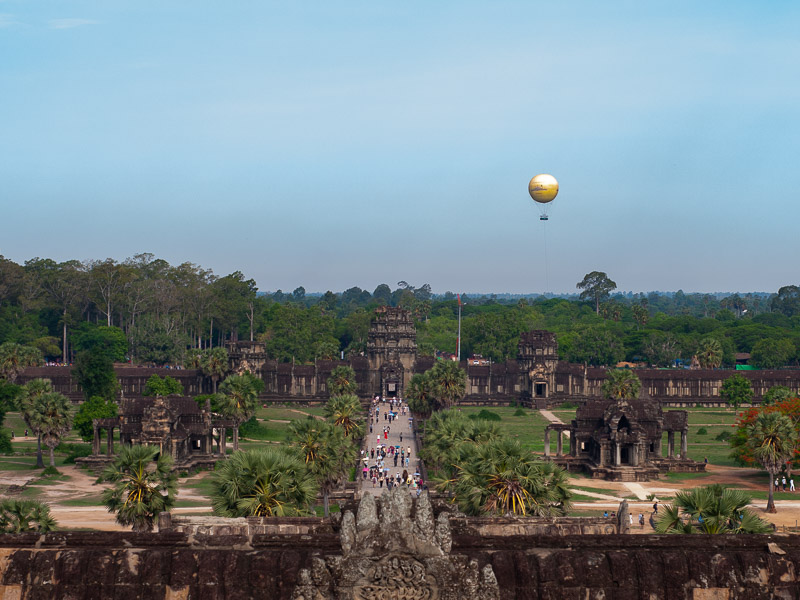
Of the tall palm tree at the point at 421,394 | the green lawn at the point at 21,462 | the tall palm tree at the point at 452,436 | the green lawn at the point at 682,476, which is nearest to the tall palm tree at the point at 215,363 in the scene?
the tall palm tree at the point at 421,394

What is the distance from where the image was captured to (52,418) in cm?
6925

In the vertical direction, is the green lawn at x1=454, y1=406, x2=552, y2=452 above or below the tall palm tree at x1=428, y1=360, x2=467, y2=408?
below

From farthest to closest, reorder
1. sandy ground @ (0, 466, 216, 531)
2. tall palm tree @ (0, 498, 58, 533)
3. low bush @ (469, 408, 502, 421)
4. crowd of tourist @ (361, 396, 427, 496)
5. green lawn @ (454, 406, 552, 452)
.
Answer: low bush @ (469, 408, 502, 421), green lawn @ (454, 406, 552, 452), crowd of tourist @ (361, 396, 427, 496), sandy ground @ (0, 466, 216, 531), tall palm tree @ (0, 498, 58, 533)

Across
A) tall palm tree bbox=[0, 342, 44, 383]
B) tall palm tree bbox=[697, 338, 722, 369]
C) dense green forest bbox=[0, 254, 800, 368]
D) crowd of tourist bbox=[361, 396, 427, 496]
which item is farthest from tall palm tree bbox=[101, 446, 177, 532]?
tall palm tree bbox=[697, 338, 722, 369]

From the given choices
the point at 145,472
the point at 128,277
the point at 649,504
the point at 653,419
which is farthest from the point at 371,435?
the point at 128,277

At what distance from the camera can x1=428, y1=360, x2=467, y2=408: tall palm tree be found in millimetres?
83875

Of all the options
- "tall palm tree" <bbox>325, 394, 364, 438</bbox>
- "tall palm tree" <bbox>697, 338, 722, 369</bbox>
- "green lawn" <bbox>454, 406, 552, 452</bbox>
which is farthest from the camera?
"tall palm tree" <bbox>697, 338, 722, 369</bbox>

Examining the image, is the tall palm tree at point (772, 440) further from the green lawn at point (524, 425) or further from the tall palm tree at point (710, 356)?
the tall palm tree at point (710, 356)

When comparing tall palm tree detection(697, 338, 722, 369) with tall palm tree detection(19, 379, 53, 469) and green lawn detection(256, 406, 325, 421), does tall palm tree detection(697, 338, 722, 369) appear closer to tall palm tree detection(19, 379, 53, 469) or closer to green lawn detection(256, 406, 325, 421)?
green lawn detection(256, 406, 325, 421)

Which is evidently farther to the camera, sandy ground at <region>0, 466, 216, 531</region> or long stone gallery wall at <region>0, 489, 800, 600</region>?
sandy ground at <region>0, 466, 216, 531</region>

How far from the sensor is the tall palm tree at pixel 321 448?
162ft

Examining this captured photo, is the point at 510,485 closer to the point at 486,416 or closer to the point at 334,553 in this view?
the point at 334,553

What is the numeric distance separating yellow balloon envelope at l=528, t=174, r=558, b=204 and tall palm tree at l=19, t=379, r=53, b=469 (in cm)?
6439

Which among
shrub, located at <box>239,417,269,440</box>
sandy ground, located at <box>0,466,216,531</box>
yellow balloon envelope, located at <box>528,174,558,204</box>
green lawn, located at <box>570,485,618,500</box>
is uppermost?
yellow balloon envelope, located at <box>528,174,558,204</box>
